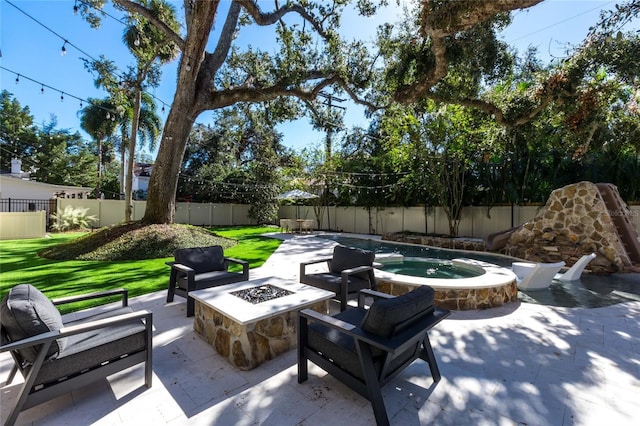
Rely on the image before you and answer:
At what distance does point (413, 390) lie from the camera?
232cm

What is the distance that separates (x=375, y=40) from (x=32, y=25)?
8.56 m

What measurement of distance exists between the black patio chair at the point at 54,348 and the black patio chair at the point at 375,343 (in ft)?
4.43

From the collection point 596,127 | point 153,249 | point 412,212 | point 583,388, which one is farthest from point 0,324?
point 412,212

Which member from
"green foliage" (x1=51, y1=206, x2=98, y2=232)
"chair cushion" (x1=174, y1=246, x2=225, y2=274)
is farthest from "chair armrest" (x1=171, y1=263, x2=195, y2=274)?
"green foliage" (x1=51, y1=206, x2=98, y2=232)

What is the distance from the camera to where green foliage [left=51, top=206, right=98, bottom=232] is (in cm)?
1312

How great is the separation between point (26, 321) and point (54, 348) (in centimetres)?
25

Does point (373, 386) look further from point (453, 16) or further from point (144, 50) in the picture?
point (144, 50)

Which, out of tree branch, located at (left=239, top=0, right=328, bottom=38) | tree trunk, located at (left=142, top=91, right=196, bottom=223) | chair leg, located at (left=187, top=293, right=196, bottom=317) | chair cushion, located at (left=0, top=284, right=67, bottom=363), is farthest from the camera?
tree trunk, located at (left=142, top=91, right=196, bottom=223)

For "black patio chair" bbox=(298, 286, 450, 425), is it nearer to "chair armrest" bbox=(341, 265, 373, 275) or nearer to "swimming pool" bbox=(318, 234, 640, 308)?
"chair armrest" bbox=(341, 265, 373, 275)

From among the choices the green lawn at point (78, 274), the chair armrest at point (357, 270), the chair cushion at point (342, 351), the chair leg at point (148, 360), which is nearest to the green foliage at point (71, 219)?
the green lawn at point (78, 274)

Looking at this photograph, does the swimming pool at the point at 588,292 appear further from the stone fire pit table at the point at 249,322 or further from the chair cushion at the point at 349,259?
the stone fire pit table at the point at 249,322

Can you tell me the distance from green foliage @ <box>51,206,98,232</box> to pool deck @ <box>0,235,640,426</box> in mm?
13684

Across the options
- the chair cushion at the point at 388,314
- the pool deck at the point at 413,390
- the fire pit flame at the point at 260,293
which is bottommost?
the pool deck at the point at 413,390

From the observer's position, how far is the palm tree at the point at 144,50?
1026 centimetres
